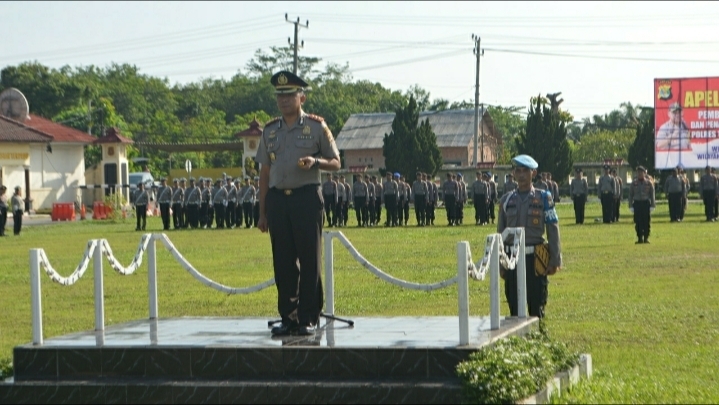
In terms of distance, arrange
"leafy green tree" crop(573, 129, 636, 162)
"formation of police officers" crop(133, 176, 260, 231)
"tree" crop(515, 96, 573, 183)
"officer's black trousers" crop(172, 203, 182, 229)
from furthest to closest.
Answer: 1. "leafy green tree" crop(573, 129, 636, 162)
2. "tree" crop(515, 96, 573, 183)
3. "officer's black trousers" crop(172, 203, 182, 229)
4. "formation of police officers" crop(133, 176, 260, 231)

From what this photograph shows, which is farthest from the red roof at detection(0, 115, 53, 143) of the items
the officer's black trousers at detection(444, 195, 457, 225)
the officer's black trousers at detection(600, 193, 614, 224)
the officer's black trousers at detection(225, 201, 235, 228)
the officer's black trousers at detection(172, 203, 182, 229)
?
the officer's black trousers at detection(600, 193, 614, 224)

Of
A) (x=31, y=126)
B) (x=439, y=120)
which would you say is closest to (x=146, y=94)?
(x=439, y=120)

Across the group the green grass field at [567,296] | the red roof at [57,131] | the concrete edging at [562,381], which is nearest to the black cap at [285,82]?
the concrete edging at [562,381]

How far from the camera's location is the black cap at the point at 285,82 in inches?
378

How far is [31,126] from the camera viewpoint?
67125mm

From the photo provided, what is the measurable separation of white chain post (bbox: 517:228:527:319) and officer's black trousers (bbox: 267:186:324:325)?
176cm

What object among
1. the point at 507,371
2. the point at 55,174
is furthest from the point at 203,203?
the point at 507,371

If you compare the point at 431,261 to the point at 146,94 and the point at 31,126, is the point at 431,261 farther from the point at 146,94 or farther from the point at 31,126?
the point at 146,94

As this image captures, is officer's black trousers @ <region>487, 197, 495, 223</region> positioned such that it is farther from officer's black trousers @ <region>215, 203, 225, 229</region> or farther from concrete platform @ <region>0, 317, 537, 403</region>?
concrete platform @ <region>0, 317, 537, 403</region>

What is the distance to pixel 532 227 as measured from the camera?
11.0 m

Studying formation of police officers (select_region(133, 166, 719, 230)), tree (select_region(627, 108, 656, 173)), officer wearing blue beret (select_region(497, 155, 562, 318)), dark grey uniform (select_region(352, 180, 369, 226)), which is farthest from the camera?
tree (select_region(627, 108, 656, 173))

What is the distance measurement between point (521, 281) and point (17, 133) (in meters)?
54.9

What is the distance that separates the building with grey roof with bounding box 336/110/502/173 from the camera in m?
93.2

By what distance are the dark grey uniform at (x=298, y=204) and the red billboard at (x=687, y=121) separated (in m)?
33.7
